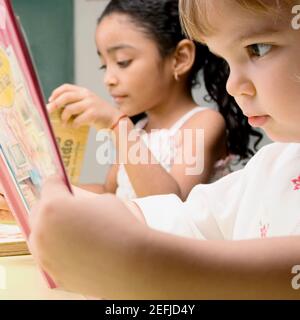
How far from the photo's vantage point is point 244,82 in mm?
397

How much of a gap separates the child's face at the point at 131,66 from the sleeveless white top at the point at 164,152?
0.19ft

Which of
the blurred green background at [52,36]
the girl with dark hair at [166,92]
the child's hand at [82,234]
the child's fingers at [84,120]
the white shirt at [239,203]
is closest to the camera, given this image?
the child's hand at [82,234]

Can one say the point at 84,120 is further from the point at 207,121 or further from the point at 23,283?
the point at 23,283

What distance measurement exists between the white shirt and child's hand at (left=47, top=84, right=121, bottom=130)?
0.33 metres

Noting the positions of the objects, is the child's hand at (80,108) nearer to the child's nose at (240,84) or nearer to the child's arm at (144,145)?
the child's arm at (144,145)

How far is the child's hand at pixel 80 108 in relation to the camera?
83cm

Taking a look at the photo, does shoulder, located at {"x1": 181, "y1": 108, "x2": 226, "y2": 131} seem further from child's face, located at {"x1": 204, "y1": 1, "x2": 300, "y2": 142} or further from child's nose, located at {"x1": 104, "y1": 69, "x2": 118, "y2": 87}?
child's face, located at {"x1": 204, "y1": 1, "x2": 300, "y2": 142}

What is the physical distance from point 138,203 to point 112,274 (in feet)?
0.83

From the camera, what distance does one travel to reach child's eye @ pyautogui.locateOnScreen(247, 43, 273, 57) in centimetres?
37

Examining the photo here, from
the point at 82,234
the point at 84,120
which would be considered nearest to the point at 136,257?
the point at 82,234

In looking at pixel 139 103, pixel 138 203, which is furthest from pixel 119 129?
pixel 138 203

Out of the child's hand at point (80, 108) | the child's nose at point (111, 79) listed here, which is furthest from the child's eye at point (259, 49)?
the child's nose at point (111, 79)

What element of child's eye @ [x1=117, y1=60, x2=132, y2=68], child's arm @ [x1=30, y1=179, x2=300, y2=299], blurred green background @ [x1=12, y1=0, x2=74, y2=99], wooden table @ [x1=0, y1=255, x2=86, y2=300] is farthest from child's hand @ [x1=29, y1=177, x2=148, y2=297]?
blurred green background @ [x1=12, y1=0, x2=74, y2=99]
